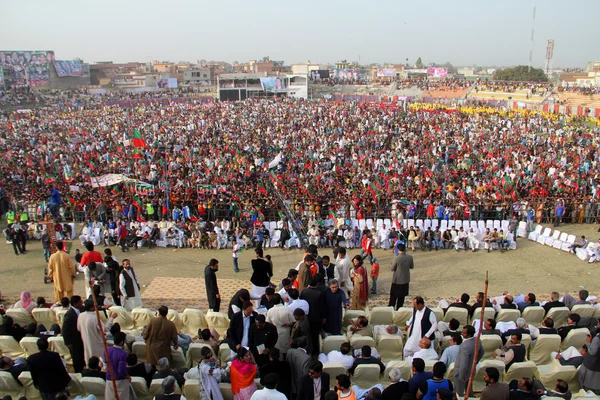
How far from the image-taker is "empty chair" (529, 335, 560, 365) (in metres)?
5.53

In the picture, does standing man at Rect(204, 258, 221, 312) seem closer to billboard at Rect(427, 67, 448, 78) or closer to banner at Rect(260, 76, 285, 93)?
banner at Rect(260, 76, 285, 93)

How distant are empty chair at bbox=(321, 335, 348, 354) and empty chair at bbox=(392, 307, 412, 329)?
1.30 metres

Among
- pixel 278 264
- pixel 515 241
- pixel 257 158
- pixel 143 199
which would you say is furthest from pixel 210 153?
pixel 515 241

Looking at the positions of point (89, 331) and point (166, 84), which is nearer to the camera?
point (89, 331)

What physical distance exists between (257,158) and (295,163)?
2.31m

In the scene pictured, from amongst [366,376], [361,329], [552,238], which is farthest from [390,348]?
[552,238]

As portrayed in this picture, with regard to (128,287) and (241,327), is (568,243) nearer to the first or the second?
(241,327)

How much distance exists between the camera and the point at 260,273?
22.7 feet

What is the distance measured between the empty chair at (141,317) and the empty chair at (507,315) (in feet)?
15.9

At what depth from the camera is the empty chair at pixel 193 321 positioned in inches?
249

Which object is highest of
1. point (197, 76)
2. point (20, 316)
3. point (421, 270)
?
point (197, 76)

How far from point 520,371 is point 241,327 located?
3.12 m

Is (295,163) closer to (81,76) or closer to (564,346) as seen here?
(564,346)

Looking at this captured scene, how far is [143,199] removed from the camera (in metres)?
14.7
